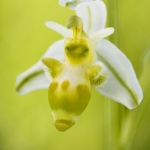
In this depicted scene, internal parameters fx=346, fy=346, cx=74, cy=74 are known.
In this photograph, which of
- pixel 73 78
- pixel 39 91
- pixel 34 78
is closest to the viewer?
pixel 73 78

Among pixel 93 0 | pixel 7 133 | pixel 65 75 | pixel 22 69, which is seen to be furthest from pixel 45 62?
pixel 7 133

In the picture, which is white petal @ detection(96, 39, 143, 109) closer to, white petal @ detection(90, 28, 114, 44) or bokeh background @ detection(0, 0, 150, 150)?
white petal @ detection(90, 28, 114, 44)

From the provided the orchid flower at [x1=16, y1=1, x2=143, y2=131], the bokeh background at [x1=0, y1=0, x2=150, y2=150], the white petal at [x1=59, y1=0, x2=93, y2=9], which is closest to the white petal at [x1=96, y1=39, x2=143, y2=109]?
the orchid flower at [x1=16, y1=1, x2=143, y2=131]

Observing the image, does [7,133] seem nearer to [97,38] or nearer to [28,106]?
[28,106]

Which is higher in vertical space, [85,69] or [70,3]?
[70,3]

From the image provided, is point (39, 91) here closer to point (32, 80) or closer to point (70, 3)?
point (32, 80)

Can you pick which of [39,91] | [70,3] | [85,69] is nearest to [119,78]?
[85,69]

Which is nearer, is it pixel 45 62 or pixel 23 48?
pixel 45 62
